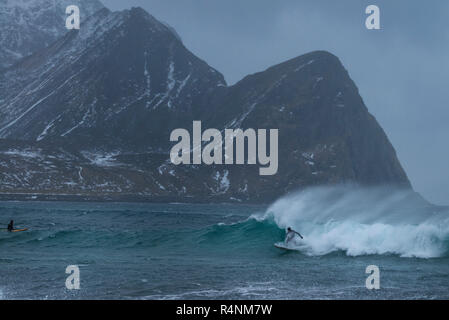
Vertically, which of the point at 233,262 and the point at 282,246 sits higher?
the point at 282,246

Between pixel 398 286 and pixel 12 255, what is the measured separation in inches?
1133

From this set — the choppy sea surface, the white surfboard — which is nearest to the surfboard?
the white surfboard

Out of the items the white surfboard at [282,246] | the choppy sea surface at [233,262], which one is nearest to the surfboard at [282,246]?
the white surfboard at [282,246]

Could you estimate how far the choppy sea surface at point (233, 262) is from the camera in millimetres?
29734

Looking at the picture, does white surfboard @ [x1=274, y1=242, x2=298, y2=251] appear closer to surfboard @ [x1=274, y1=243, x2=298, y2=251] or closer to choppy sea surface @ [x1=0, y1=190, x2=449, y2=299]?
surfboard @ [x1=274, y1=243, x2=298, y2=251]

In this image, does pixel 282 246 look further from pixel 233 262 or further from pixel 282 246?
pixel 233 262

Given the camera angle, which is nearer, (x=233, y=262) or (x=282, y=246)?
(x=233, y=262)

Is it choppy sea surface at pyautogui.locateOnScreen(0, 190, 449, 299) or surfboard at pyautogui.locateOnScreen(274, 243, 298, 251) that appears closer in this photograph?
choppy sea surface at pyautogui.locateOnScreen(0, 190, 449, 299)

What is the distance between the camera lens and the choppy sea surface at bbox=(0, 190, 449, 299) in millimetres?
29734

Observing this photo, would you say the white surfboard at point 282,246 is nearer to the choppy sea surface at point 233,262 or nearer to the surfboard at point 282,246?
the surfboard at point 282,246

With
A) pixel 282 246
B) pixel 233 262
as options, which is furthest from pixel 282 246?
pixel 233 262

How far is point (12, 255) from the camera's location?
46.7 metres

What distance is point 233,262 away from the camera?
143ft
